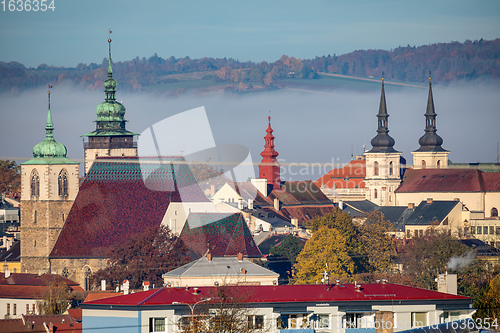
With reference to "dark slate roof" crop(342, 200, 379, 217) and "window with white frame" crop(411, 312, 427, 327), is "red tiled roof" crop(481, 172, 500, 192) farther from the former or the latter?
"window with white frame" crop(411, 312, 427, 327)

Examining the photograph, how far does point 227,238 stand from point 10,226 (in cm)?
3233

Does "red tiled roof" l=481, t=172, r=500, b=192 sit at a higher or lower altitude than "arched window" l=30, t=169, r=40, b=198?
higher

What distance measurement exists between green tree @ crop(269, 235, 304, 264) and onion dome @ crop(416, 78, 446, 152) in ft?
266

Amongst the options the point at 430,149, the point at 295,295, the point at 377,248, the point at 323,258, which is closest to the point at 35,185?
the point at 377,248

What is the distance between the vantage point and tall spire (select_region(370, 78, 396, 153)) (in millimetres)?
185000

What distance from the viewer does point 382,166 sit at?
184 m

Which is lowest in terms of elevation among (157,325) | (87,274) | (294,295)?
(157,325)

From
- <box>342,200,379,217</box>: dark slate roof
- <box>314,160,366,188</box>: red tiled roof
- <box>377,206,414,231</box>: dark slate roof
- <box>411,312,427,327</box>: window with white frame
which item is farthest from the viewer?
<box>314,160,366,188</box>: red tiled roof

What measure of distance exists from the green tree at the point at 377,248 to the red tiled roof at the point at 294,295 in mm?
39507

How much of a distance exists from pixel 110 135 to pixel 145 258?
40644 mm

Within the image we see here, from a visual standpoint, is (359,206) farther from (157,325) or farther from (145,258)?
(157,325)

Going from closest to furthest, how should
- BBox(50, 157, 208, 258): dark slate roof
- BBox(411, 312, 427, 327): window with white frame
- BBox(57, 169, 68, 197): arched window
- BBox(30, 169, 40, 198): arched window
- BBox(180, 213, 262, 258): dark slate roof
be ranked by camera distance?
BBox(411, 312, 427, 327): window with white frame
BBox(180, 213, 262, 258): dark slate roof
BBox(50, 157, 208, 258): dark slate roof
BBox(30, 169, 40, 198): arched window
BBox(57, 169, 68, 197): arched window

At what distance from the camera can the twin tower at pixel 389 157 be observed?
18225 cm

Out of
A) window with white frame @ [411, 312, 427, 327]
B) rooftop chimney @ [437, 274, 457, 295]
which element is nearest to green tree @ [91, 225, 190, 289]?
rooftop chimney @ [437, 274, 457, 295]
